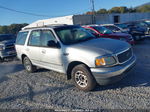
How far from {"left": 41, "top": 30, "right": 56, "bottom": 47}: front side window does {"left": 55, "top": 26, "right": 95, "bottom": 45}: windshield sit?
0.24 m

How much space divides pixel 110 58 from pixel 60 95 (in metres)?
1.76

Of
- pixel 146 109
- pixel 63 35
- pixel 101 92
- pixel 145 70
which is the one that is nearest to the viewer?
pixel 146 109

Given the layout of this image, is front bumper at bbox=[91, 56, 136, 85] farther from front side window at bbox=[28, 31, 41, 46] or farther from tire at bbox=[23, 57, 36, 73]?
tire at bbox=[23, 57, 36, 73]

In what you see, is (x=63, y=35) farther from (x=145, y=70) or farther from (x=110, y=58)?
(x=145, y=70)

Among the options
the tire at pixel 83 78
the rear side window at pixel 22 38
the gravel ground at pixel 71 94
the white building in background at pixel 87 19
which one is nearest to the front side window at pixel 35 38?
the rear side window at pixel 22 38

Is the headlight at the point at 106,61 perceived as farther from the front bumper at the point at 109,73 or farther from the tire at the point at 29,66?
the tire at the point at 29,66

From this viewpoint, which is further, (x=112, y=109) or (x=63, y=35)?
(x=63, y=35)

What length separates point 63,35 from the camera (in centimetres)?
471

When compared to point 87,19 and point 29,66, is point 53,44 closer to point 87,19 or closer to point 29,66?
point 29,66

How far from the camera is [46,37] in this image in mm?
4953

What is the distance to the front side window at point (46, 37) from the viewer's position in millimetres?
4766

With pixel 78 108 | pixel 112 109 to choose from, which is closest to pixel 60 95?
pixel 78 108

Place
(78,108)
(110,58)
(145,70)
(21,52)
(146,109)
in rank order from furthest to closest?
(21,52)
(145,70)
(110,58)
(78,108)
(146,109)

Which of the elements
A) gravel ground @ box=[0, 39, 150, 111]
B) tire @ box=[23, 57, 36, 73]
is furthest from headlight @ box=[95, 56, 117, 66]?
tire @ box=[23, 57, 36, 73]
